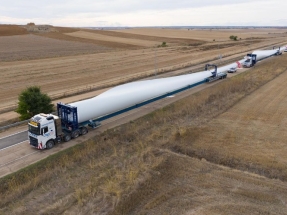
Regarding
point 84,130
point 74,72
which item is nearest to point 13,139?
point 84,130

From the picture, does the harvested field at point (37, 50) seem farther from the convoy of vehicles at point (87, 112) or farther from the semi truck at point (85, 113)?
the semi truck at point (85, 113)

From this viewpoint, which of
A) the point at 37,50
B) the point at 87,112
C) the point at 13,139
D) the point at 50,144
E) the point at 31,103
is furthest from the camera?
the point at 37,50

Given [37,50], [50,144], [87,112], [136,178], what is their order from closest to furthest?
1. [136,178]
2. [50,144]
3. [87,112]
4. [37,50]

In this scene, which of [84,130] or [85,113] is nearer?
[85,113]

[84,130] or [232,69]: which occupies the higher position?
[232,69]

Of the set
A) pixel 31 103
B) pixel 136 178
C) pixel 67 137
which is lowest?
pixel 136 178

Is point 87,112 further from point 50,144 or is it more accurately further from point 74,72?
point 74,72
